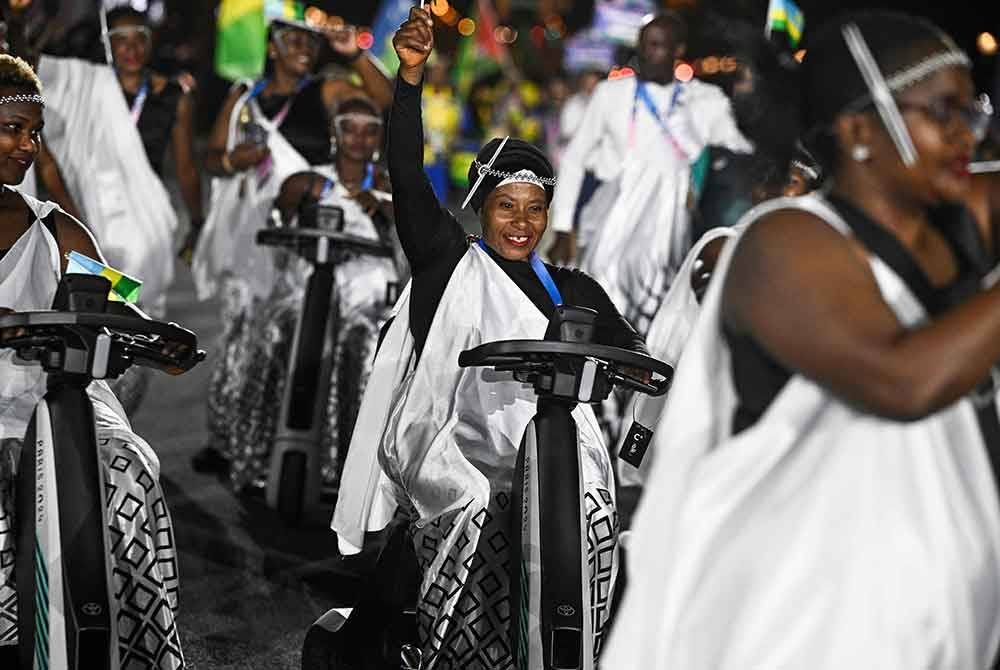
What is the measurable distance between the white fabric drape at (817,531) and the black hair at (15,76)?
2665 millimetres

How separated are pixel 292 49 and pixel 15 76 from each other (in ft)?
13.3

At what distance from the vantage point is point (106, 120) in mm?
8297

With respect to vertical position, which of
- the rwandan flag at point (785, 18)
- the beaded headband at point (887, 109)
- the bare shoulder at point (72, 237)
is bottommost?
the bare shoulder at point (72, 237)

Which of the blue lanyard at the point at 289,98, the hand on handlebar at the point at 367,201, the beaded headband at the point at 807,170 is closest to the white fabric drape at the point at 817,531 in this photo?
the beaded headband at the point at 807,170

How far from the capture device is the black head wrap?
5.00 metres

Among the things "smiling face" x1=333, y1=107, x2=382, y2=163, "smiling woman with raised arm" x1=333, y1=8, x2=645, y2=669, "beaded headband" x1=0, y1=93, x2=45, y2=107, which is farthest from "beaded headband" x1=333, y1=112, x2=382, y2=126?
"beaded headband" x1=0, y1=93, x2=45, y2=107

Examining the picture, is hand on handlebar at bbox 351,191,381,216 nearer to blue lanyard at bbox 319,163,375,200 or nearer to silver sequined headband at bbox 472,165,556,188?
blue lanyard at bbox 319,163,375,200

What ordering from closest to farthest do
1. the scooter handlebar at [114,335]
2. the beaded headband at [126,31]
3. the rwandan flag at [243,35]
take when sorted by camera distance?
the scooter handlebar at [114,335] < the beaded headband at [126,31] < the rwandan flag at [243,35]

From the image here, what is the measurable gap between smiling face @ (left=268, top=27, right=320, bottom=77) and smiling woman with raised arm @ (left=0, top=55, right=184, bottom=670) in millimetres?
3943

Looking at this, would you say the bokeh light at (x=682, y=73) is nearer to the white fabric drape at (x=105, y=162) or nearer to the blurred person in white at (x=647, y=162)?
the blurred person in white at (x=647, y=162)

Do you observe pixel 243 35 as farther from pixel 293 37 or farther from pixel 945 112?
pixel 945 112

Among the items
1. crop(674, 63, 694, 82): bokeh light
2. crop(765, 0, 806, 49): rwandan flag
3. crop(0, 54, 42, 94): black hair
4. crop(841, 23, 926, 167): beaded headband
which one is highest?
crop(765, 0, 806, 49): rwandan flag

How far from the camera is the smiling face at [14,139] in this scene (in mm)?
4707

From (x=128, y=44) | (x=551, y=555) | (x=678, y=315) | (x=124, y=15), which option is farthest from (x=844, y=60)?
(x=124, y=15)
